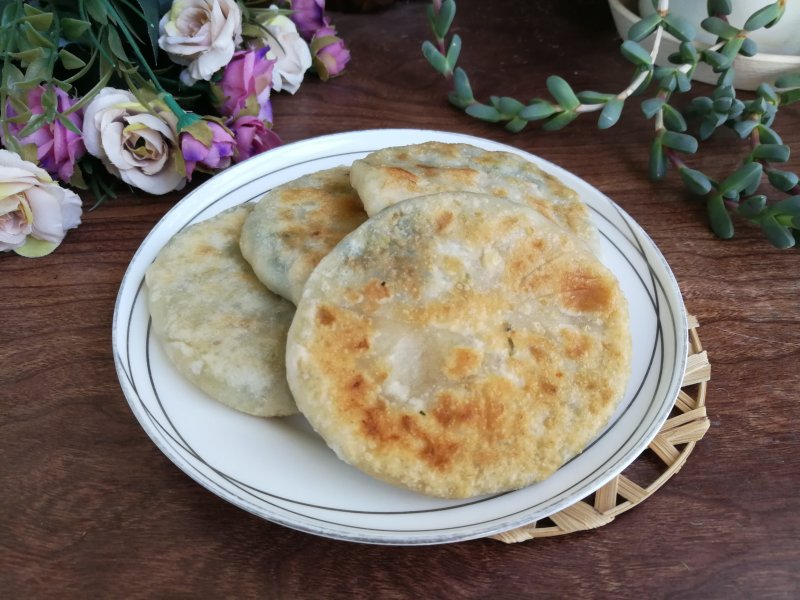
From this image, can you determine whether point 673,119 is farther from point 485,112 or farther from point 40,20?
point 40,20

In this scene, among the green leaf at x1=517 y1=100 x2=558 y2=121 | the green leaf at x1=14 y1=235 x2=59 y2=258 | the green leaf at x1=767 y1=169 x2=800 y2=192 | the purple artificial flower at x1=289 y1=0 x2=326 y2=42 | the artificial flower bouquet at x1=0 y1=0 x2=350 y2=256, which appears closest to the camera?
the artificial flower bouquet at x1=0 y1=0 x2=350 y2=256

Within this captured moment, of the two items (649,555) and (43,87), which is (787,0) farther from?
(43,87)

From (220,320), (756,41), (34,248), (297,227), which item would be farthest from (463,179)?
(756,41)

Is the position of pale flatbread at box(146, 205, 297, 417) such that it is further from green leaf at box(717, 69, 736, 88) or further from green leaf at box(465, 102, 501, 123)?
green leaf at box(717, 69, 736, 88)

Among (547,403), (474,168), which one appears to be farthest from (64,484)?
(474,168)

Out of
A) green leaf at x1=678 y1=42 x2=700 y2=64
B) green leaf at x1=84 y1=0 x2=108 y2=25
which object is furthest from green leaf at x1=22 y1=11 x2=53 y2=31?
green leaf at x1=678 y1=42 x2=700 y2=64

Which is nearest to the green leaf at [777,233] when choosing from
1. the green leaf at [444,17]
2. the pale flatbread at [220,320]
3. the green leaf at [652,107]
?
the green leaf at [652,107]

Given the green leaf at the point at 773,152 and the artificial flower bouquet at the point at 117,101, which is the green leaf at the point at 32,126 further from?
the green leaf at the point at 773,152
